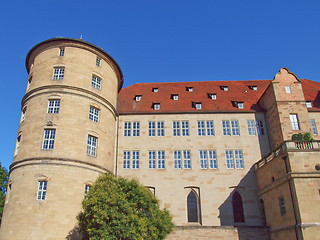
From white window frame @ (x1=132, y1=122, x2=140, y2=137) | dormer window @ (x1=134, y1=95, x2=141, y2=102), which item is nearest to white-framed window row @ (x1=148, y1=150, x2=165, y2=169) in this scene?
white window frame @ (x1=132, y1=122, x2=140, y2=137)

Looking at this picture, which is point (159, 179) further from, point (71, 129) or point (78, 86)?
point (78, 86)

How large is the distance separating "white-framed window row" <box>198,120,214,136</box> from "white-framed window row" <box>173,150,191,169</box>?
2.67 metres

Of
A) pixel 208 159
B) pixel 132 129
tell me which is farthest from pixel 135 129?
pixel 208 159

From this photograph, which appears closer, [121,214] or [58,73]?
[121,214]

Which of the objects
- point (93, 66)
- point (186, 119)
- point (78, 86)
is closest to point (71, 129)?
point (78, 86)

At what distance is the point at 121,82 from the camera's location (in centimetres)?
3403

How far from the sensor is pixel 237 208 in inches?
1100

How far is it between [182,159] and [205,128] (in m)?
4.27

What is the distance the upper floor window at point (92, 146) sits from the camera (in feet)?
84.4

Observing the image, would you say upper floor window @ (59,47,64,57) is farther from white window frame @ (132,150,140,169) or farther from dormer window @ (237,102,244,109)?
dormer window @ (237,102,244,109)

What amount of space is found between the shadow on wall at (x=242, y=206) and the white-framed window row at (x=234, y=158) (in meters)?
1.37

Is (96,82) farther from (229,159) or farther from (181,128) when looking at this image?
(229,159)

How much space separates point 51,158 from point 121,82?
1374 cm

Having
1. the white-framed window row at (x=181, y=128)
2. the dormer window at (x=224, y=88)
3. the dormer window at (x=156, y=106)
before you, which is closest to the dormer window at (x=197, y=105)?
the white-framed window row at (x=181, y=128)
